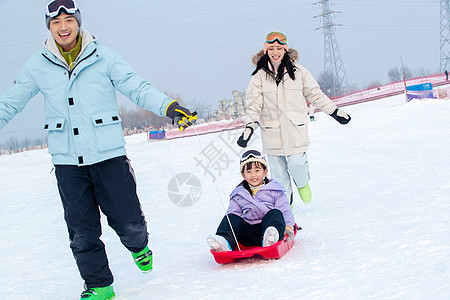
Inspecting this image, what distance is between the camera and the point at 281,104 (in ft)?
15.6

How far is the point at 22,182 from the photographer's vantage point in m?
10.6

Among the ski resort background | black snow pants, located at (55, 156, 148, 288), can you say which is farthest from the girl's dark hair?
the ski resort background

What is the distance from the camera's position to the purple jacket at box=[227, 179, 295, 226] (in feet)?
12.5

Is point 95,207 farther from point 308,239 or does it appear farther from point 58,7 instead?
point 308,239

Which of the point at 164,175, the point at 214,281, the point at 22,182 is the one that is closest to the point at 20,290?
the point at 214,281

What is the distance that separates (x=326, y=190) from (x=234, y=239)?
3.05 metres

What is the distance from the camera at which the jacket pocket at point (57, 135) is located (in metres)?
2.92

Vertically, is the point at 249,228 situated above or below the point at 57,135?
below

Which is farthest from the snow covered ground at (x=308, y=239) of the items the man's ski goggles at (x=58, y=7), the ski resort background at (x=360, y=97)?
the ski resort background at (x=360, y=97)

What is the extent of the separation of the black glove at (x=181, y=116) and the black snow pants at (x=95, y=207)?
47 centimetres

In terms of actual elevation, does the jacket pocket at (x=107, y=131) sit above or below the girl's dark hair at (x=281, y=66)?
below

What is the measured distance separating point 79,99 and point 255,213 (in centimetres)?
163

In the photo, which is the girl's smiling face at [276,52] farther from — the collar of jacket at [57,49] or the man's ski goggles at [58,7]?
the man's ski goggles at [58,7]

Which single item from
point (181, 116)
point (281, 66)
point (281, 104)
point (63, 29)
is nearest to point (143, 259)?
point (181, 116)
